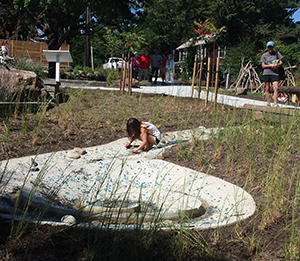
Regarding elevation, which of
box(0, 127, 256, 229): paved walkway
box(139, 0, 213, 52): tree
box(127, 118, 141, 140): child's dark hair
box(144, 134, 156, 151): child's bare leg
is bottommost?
box(0, 127, 256, 229): paved walkway

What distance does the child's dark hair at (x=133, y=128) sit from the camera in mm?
4445

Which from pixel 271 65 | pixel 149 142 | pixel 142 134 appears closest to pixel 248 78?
pixel 271 65

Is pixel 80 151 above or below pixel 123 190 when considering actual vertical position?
above

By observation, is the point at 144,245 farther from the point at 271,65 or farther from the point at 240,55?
the point at 240,55

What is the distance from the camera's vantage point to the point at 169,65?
1669 centimetres

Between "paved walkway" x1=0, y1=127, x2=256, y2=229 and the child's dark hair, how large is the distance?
0.32 m

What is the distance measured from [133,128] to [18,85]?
295 cm

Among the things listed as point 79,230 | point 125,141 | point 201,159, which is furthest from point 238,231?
point 125,141

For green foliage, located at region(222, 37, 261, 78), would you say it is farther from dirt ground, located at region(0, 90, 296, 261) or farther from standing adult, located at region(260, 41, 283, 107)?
dirt ground, located at region(0, 90, 296, 261)

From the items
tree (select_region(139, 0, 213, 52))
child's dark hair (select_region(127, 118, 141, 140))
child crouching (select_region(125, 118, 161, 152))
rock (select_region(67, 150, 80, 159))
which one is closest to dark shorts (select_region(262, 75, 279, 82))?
child crouching (select_region(125, 118, 161, 152))

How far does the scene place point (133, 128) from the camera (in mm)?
4484

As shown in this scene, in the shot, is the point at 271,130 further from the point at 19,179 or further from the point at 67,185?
the point at 19,179

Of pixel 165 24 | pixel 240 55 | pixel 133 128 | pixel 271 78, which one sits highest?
pixel 165 24

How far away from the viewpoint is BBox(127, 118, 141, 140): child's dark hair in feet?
14.6
